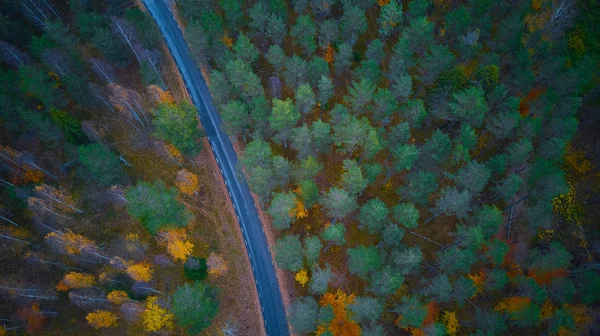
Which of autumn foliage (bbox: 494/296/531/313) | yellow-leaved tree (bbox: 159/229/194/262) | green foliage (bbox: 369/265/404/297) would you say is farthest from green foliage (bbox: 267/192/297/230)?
autumn foliage (bbox: 494/296/531/313)

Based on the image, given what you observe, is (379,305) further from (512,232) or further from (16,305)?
(16,305)

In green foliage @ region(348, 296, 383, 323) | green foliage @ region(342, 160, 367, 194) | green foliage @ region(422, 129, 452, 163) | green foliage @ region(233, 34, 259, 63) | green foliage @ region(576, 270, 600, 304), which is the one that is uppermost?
green foliage @ region(233, 34, 259, 63)

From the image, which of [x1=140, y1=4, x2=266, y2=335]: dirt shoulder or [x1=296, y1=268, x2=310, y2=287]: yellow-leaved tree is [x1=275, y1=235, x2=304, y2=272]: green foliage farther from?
[x1=140, y1=4, x2=266, y2=335]: dirt shoulder

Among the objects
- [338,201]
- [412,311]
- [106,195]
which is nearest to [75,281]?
[106,195]

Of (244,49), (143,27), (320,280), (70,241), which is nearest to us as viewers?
(320,280)

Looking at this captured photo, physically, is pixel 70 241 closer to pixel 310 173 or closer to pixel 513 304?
pixel 310 173

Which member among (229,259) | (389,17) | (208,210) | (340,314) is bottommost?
(340,314)

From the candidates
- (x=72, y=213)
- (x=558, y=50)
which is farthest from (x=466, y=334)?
(x=72, y=213)

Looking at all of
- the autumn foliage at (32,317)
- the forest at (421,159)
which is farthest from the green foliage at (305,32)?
the autumn foliage at (32,317)
